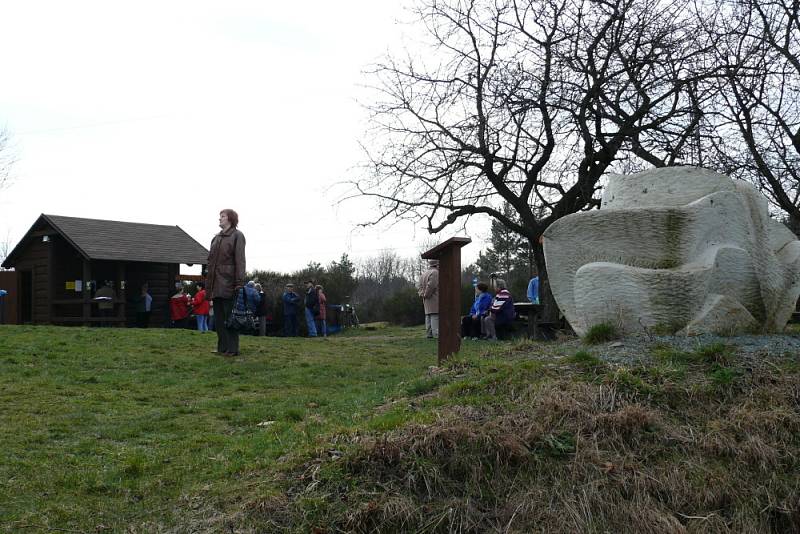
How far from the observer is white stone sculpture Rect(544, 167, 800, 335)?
7676 millimetres

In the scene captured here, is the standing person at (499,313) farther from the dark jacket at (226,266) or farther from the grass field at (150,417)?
the dark jacket at (226,266)

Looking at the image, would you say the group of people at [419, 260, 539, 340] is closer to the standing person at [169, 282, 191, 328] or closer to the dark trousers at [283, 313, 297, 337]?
the dark trousers at [283, 313, 297, 337]

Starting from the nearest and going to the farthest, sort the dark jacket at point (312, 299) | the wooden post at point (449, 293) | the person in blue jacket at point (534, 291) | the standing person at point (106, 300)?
the wooden post at point (449, 293), the person in blue jacket at point (534, 291), the dark jacket at point (312, 299), the standing person at point (106, 300)

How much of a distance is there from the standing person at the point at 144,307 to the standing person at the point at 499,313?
38.0ft

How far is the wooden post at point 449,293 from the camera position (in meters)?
8.68

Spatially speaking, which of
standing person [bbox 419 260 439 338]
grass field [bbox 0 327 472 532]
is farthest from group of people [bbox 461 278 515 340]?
grass field [bbox 0 327 472 532]


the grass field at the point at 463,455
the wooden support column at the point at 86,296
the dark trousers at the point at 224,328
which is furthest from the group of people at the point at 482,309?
the wooden support column at the point at 86,296

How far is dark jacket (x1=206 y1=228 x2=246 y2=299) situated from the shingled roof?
13132 millimetres

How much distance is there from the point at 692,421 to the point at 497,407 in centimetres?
135

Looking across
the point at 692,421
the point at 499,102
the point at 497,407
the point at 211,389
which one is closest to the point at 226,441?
the point at 497,407

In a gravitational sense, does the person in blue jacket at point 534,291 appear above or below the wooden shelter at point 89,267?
below

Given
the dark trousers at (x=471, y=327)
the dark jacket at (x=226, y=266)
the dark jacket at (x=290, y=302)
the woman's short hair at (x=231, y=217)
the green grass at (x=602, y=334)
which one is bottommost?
the dark trousers at (x=471, y=327)

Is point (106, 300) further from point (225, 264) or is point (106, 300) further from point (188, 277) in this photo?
point (225, 264)

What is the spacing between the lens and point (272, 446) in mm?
5602
